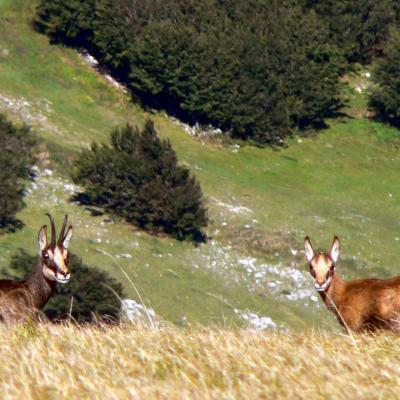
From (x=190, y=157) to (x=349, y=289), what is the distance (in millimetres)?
57490

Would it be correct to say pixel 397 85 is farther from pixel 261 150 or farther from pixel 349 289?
pixel 349 289

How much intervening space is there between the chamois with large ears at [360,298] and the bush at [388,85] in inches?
2758

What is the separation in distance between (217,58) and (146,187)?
19.8 m

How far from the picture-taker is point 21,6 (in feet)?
269

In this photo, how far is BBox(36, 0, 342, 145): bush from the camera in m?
77.6

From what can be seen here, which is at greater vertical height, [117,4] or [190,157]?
[117,4]

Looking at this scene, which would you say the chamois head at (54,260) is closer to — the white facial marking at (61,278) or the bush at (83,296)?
the white facial marking at (61,278)

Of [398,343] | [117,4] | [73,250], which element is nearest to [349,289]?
[398,343]

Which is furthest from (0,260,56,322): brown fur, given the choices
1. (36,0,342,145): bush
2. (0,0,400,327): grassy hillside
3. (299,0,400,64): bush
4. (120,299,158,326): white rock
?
(299,0,400,64): bush

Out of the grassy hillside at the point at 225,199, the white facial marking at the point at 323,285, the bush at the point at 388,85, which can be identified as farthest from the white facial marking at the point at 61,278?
the bush at the point at 388,85

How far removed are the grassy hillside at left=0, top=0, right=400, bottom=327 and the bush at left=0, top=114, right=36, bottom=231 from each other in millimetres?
751

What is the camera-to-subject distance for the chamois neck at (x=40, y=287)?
47.4ft

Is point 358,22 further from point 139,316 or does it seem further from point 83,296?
point 139,316

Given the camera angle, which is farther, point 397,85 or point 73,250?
point 397,85
